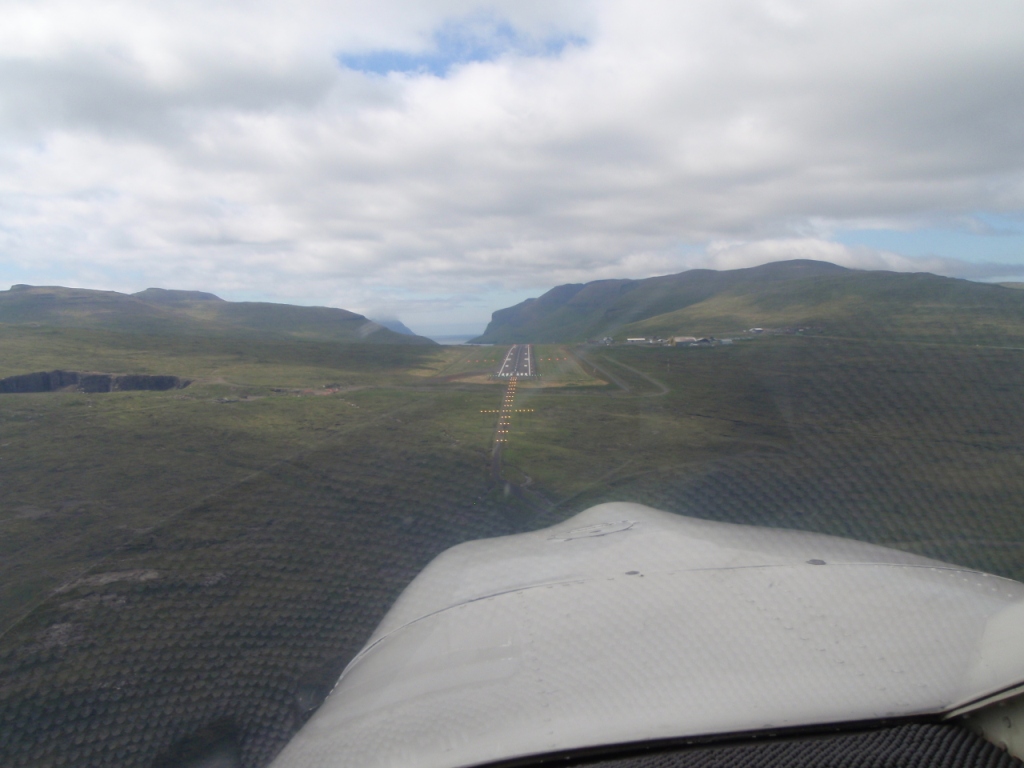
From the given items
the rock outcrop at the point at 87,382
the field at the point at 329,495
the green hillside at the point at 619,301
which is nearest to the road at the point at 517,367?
the field at the point at 329,495

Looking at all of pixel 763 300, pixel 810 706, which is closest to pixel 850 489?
pixel 810 706

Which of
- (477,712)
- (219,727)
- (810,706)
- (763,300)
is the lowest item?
(219,727)

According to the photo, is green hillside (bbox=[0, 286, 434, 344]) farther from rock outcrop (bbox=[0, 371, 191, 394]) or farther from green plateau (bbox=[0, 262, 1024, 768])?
→ green plateau (bbox=[0, 262, 1024, 768])

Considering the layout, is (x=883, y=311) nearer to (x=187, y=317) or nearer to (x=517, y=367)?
(x=517, y=367)

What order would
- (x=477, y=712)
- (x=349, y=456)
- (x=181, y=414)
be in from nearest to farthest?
(x=477, y=712), (x=349, y=456), (x=181, y=414)

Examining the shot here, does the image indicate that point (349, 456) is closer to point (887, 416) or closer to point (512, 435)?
point (512, 435)

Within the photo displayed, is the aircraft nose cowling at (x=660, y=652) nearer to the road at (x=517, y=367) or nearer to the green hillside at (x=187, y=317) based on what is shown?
the road at (x=517, y=367)
